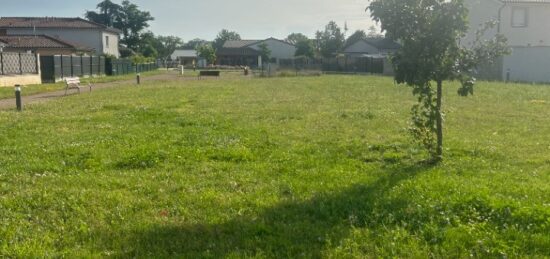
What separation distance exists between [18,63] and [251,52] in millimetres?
72289

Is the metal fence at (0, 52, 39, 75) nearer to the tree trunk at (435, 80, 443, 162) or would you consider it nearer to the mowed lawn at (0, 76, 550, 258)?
the mowed lawn at (0, 76, 550, 258)

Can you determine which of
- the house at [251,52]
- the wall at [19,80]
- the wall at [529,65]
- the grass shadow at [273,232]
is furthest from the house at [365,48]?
the grass shadow at [273,232]

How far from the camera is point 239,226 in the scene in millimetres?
5102

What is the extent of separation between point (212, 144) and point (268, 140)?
1.20 metres

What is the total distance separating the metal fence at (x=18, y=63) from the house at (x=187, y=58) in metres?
65.2

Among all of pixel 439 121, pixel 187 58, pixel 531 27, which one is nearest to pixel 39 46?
pixel 531 27

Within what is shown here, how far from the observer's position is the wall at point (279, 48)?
346 ft

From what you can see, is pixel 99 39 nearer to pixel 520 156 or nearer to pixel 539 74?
pixel 539 74

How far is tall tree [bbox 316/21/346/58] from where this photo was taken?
9862cm

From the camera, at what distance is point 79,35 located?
6203cm

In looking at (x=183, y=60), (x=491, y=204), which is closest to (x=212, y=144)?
(x=491, y=204)

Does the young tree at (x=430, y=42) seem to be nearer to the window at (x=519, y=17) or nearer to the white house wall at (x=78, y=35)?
the window at (x=519, y=17)

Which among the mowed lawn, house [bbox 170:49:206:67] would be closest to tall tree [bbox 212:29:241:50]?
house [bbox 170:49:206:67]

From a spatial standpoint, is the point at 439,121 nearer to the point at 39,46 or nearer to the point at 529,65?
the point at 529,65
